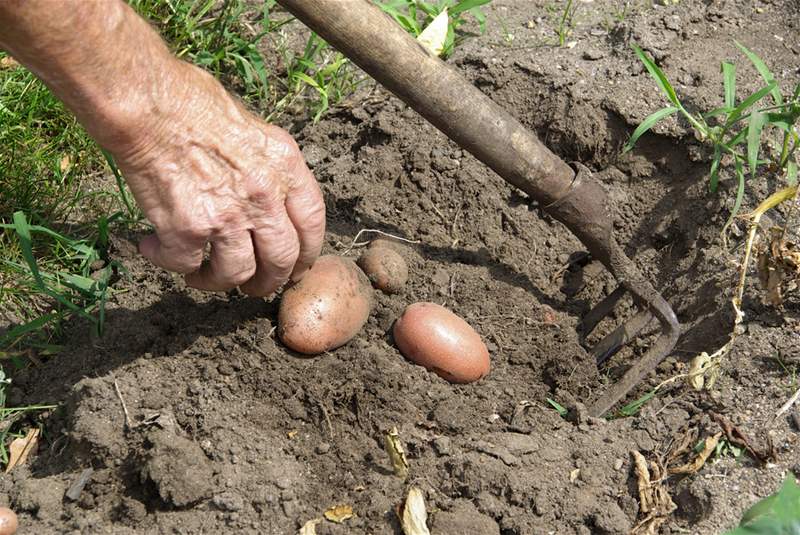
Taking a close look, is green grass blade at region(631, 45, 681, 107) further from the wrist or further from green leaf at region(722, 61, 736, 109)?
the wrist

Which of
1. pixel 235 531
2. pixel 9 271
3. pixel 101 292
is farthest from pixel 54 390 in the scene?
pixel 235 531

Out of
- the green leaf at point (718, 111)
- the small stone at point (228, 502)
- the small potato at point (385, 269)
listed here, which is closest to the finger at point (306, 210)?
the small potato at point (385, 269)

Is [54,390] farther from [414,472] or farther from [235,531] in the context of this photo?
[414,472]

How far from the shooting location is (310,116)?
4004 millimetres

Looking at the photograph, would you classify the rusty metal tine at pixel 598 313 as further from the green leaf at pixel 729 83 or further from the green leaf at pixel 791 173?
the green leaf at pixel 729 83

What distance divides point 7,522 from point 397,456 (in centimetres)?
108

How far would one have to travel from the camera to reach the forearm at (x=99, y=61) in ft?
6.85

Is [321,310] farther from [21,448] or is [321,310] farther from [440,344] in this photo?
[21,448]

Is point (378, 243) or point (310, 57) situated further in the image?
point (310, 57)

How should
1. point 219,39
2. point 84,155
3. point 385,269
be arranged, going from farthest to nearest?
point 219,39
point 84,155
point 385,269

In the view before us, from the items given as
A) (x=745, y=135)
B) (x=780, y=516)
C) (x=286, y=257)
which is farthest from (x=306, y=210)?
(x=745, y=135)

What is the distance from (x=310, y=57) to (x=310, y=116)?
0.29 m

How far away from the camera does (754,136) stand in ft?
10.4

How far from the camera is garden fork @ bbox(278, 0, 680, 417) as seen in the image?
105 inches
